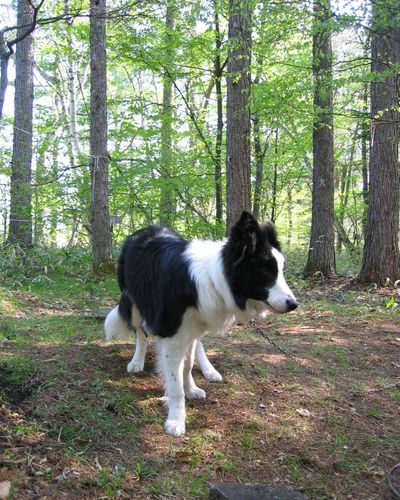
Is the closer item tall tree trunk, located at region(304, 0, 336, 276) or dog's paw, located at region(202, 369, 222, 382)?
dog's paw, located at region(202, 369, 222, 382)

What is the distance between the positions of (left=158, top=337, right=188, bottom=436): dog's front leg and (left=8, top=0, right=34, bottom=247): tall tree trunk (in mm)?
7910

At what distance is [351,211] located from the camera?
18.1 meters

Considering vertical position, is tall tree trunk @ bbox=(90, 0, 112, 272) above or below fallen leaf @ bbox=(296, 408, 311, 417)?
above

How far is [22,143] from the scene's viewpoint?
39.1 ft

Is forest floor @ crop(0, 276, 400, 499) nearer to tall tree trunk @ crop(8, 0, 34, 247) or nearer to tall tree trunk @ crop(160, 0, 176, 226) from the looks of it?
tall tree trunk @ crop(8, 0, 34, 247)

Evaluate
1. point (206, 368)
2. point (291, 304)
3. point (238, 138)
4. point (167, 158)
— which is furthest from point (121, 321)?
point (167, 158)

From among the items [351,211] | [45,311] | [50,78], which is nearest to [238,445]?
[45,311]

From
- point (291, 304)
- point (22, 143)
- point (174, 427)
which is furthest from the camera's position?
point (22, 143)

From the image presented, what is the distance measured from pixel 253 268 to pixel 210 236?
8.21 metres

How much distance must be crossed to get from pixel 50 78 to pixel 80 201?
11.1 metres

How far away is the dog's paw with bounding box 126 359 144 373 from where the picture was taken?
446 cm

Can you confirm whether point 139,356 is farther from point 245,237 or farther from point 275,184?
point 275,184

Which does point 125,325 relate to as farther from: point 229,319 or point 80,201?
point 80,201

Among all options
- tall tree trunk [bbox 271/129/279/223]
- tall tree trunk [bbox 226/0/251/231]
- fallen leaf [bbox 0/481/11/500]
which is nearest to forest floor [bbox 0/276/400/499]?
fallen leaf [bbox 0/481/11/500]
